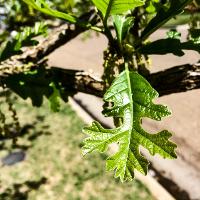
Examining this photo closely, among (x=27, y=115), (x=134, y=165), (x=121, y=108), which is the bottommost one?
(x=27, y=115)

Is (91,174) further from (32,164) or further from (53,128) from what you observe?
(53,128)

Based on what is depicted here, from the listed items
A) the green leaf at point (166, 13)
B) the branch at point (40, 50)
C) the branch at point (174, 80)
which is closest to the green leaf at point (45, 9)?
the green leaf at point (166, 13)

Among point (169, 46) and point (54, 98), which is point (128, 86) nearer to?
point (169, 46)

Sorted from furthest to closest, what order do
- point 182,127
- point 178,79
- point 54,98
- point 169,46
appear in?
1. point 182,127
2. point 54,98
3. point 178,79
4. point 169,46

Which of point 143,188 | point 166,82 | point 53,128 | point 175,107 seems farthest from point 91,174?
point 166,82

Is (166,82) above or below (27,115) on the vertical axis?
above

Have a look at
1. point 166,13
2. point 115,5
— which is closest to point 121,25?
point 166,13

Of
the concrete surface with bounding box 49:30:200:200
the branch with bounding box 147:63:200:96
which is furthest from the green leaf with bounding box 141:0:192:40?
the concrete surface with bounding box 49:30:200:200
